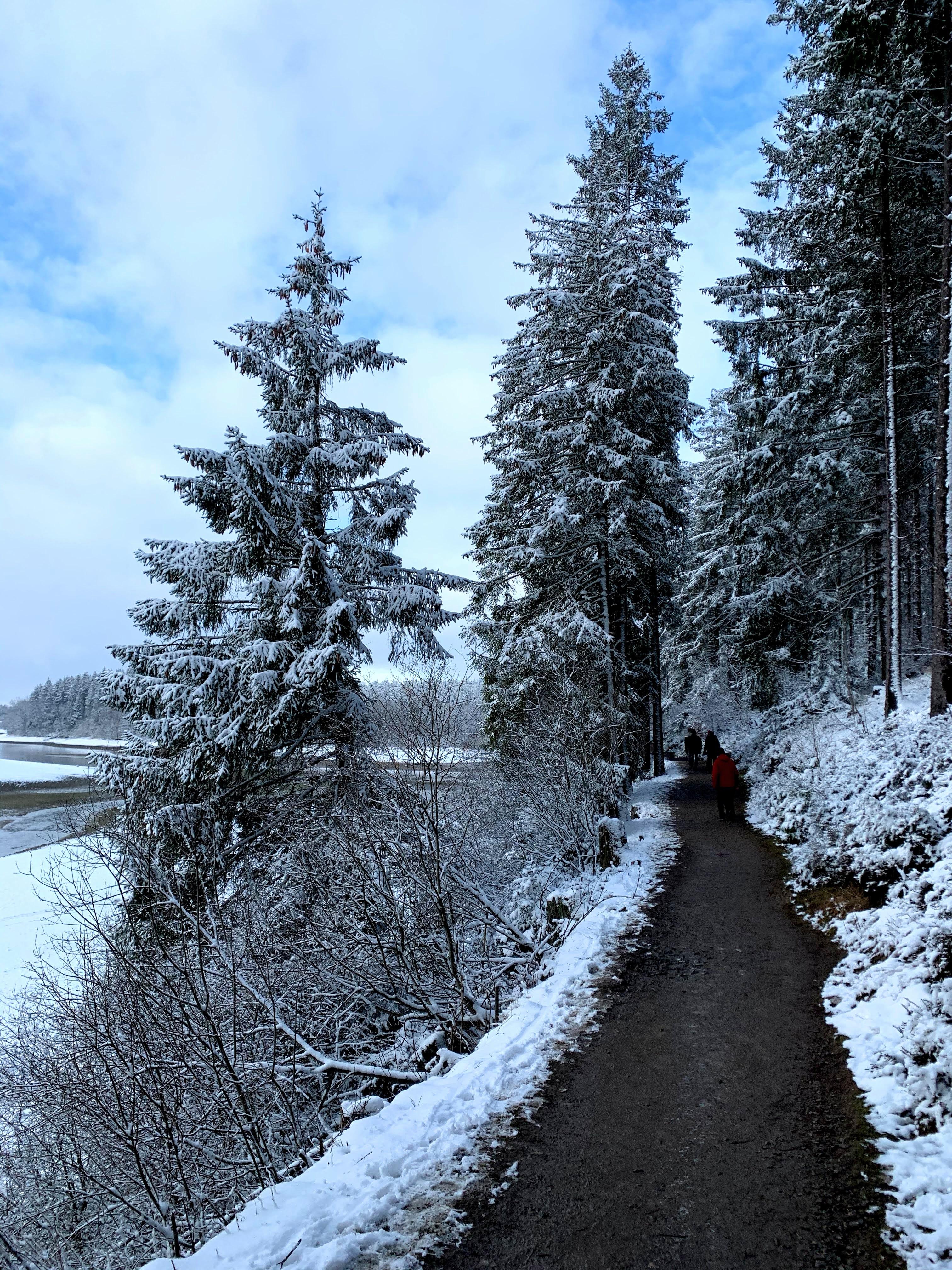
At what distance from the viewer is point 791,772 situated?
1369 cm

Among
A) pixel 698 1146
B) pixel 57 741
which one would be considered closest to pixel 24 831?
pixel 698 1146

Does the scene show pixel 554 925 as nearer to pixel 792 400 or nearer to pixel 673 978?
pixel 673 978

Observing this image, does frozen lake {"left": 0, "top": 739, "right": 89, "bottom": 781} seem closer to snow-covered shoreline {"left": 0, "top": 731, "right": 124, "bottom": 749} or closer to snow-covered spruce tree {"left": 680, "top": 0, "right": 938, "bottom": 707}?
snow-covered shoreline {"left": 0, "top": 731, "right": 124, "bottom": 749}

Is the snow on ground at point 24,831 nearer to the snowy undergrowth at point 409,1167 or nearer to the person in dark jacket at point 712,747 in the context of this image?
the person in dark jacket at point 712,747

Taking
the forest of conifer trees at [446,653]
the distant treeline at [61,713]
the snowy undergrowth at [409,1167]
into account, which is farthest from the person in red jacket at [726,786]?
the distant treeline at [61,713]

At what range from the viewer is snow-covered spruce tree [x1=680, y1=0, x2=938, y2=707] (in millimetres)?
11555

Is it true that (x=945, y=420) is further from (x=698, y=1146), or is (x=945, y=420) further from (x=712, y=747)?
(x=712, y=747)

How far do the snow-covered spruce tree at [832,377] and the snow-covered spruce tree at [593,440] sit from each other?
243cm

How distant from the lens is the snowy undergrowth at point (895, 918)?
140 inches

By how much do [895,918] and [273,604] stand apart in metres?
9.98

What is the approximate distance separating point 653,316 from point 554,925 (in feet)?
51.7

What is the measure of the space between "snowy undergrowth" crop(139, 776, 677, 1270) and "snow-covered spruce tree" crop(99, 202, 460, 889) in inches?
211

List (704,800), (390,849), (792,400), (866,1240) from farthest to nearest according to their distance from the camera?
1. (704,800)
2. (792,400)
3. (390,849)
4. (866,1240)

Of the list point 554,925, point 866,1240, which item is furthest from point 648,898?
point 866,1240
